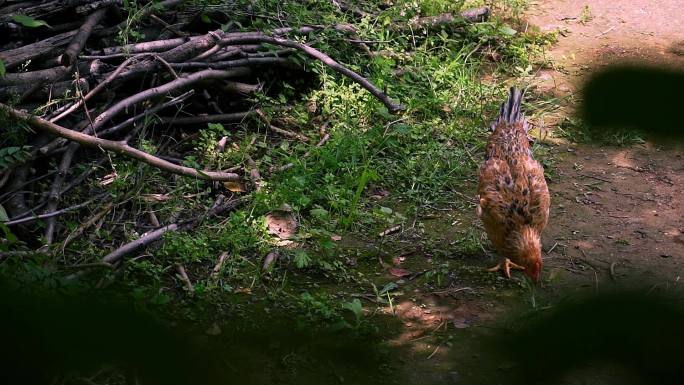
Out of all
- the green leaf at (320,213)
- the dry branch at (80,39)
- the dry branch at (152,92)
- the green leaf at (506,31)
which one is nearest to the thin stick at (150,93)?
the dry branch at (152,92)

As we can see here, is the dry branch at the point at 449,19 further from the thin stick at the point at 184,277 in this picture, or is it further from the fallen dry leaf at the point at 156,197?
the thin stick at the point at 184,277

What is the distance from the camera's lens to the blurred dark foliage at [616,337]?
30.8 inches

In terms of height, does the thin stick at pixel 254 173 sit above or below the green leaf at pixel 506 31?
below

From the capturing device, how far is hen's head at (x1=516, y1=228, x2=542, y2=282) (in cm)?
505

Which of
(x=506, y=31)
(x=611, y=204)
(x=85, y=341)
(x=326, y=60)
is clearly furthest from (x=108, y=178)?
(x=85, y=341)

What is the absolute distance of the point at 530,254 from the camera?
5047 mm

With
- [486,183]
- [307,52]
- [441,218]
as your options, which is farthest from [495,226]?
[307,52]

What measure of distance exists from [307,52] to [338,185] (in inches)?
49.0

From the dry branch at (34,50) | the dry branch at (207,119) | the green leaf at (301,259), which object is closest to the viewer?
the green leaf at (301,259)

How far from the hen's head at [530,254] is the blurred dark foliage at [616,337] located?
14.1 ft

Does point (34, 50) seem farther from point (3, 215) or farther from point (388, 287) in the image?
point (388, 287)

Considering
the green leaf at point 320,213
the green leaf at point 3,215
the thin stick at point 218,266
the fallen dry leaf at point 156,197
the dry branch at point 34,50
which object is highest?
the dry branch at point 34,50

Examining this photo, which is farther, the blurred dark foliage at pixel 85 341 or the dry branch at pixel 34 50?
the dry branch at pixel 34 50

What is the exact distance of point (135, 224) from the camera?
5359 mm
